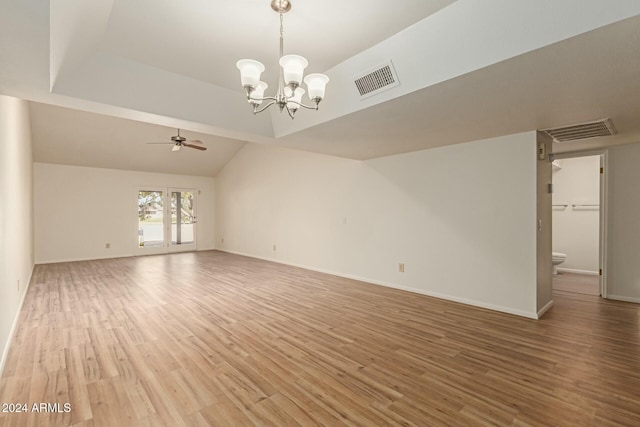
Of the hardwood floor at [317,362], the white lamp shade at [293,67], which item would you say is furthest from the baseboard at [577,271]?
the white lamp shade at [293,67]

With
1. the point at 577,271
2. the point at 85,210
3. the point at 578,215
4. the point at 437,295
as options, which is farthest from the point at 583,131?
the point at 85,210

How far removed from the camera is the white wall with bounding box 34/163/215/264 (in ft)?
23.4

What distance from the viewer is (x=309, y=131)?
3.58 meters

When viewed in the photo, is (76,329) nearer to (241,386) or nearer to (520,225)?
(241,386)

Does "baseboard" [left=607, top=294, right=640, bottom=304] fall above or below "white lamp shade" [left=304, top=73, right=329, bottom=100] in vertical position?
below

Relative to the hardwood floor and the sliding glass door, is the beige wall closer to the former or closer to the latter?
the hardwood floor

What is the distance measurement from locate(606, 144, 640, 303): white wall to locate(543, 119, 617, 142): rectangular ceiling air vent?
105cm

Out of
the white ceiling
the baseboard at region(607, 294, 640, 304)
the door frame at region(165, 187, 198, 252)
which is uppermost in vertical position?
the white ceiling

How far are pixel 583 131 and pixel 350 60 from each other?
9.60 ft

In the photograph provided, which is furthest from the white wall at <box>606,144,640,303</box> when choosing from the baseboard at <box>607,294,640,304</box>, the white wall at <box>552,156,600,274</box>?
the white wall at <box>552,156,600,274</box>

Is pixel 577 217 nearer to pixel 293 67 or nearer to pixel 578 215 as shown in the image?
pixel 578 215

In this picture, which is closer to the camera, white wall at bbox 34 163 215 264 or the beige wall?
the beige wall

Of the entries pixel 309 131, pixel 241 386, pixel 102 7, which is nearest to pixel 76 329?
pixel 241 386

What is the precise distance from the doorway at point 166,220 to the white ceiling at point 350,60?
6.53 metres
